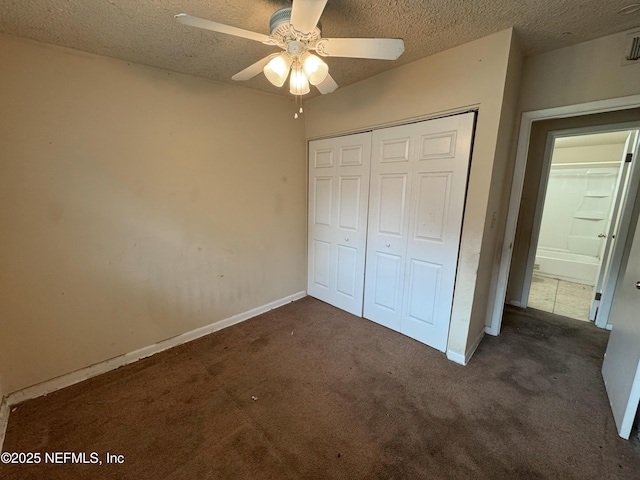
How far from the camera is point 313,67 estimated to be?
4.31ft

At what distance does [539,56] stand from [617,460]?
2610mm

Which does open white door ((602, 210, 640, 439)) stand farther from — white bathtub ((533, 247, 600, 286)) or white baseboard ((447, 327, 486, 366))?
white bathtub ((533, 247, 600, 286))

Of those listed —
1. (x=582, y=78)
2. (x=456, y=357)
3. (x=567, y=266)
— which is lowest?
(x=456, y=357)

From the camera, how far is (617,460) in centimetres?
134

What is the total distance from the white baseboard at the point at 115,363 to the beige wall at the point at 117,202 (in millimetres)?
48

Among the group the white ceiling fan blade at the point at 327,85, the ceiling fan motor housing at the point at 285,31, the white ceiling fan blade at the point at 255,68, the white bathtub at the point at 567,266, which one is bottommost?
the white bathtub at the point at 567,266

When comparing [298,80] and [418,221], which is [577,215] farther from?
[298,80]

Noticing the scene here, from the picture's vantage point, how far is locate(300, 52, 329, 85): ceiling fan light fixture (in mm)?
1303

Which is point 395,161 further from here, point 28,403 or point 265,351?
point 28,403

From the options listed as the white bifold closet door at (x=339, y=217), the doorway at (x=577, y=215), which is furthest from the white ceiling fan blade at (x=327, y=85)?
the doorway at (x=577, y=215)

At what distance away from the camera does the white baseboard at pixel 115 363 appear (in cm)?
172

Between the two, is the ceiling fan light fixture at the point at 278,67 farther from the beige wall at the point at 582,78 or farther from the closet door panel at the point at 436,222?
the beige wall at the point at 582,78

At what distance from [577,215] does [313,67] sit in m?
5.44

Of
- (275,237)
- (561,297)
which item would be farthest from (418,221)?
(561,297)
